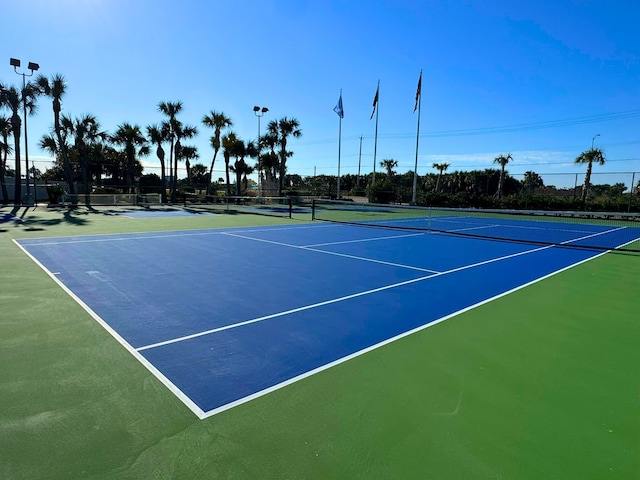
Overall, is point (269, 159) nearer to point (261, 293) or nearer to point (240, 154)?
point (240, 154)

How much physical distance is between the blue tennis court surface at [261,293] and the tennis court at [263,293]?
0.07ft

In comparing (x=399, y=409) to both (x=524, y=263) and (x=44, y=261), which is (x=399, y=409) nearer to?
(x=524, y=263)

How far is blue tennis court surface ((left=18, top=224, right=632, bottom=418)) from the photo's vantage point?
3877 mm

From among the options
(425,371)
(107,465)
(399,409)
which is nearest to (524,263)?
(425,371)

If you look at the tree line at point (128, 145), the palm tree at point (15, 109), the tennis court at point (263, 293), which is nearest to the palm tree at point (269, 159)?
the tree line at point (128, 145)

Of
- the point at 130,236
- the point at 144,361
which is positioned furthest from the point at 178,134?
the point at 144,361

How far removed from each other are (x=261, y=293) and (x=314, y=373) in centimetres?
288

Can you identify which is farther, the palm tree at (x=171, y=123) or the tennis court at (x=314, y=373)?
the palm tree at (x=171, y=123)

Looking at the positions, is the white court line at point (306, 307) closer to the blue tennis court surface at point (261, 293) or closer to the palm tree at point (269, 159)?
the blue tennis court surface at point (261, 293)

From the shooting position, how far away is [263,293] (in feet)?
20.9

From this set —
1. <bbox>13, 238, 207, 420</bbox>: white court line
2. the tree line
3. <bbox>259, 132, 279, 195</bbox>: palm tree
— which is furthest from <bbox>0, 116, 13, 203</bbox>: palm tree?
<bbox>13, 238, 207, 420</bbox>: white court line

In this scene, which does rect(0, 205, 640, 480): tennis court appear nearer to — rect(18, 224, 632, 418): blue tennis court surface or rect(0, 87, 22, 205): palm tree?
rect(18, 224, 632, 418): blue tennis court surface

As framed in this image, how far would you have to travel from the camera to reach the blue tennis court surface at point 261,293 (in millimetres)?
3877

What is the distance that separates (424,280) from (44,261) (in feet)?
27.4
